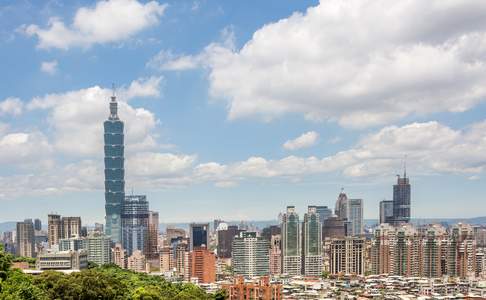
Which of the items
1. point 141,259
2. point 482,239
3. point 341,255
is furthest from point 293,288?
point 482,239

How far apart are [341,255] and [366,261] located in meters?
3.39

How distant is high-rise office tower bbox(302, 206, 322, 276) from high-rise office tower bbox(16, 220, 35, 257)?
116 feet

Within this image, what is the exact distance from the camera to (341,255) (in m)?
53.2

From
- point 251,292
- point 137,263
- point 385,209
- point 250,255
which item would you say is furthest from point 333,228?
point 251,292

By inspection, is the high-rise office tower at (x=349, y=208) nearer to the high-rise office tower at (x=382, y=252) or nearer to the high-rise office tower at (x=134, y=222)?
the high-rise office tower at (x=134, y=222)

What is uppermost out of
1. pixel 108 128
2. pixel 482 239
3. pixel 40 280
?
pixel 108 128

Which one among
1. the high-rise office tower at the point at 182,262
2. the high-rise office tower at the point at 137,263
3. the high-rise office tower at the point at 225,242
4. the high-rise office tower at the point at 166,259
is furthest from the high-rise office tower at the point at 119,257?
the high-rise office tower at the point at 225,242

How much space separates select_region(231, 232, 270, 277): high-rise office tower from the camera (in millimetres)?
52750

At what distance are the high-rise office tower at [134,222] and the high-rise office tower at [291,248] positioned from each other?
35.4m

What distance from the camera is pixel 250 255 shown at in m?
52.8

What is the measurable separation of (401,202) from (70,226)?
6842 centimetres

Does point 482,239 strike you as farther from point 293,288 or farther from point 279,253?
point 293,288

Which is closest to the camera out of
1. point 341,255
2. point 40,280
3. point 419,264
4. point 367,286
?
→ point 40,280

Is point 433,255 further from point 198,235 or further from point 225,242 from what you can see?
point 198,235
